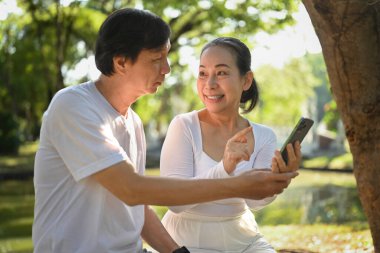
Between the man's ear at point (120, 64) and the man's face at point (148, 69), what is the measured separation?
0.02 metres

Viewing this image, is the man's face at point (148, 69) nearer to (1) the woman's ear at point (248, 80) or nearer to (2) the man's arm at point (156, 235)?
(2) the man's arm at point (156, 235)

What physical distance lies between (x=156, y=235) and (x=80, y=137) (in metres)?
0.84

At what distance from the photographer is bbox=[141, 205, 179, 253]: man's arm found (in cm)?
310

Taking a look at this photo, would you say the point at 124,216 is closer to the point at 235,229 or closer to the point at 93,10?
Result: the point at 235,229

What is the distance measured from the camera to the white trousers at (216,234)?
339 cm

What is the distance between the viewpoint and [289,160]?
9.01ft

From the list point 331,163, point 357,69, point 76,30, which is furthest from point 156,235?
point 76,30

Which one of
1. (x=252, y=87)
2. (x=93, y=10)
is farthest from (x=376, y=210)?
(x=93, y=10)

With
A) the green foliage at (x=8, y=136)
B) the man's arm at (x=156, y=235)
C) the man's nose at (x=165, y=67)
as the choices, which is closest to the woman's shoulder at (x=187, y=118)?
the man's arm at (x=156, y=235)

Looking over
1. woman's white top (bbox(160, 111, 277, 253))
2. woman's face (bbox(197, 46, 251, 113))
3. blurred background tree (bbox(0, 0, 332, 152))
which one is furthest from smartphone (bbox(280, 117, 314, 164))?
blurred background tree (bbox(0, 0, 332, 152))

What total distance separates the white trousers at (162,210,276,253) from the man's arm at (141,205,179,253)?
31 cm

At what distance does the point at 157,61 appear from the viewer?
2781 mm

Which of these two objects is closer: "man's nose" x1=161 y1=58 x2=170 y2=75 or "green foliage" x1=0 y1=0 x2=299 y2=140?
"man's nose" x1=161 y1=58 x2=170 y2=75

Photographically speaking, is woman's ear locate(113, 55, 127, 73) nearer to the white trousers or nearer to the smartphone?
the smartphone
